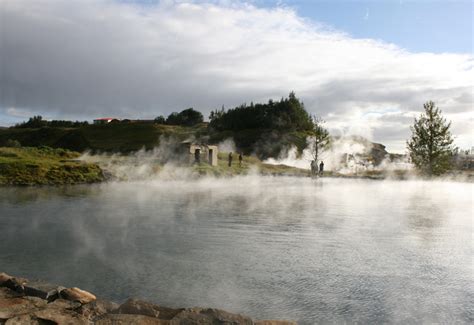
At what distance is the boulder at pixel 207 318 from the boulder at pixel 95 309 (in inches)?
52.4

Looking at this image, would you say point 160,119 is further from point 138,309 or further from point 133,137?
point 138,309

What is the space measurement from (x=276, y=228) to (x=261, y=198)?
12.4 metres

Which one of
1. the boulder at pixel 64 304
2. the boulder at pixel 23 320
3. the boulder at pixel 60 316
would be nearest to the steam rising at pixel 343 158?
the boulder at pixel 64 304

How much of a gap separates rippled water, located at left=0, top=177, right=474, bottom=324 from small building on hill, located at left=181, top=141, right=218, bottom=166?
110 feet

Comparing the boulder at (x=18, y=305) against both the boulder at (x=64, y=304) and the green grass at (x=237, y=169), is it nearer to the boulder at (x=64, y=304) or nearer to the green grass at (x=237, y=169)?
the boulder at (x=64, y=304)

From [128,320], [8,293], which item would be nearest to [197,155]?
[8,293]

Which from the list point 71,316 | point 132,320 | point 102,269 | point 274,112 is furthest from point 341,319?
point 274,112

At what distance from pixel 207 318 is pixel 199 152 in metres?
51.2

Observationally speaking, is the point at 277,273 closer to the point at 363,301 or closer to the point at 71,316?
the point at 363,301

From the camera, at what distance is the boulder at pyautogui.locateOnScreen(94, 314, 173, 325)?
721 centimetres

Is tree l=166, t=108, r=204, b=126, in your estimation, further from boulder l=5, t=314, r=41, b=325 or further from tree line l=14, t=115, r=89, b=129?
boulder l=5, t=314, r=41, b=325

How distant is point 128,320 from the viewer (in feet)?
23.9

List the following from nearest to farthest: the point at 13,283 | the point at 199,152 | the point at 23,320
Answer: the point at 23,320, the point at 13,283, the point at 199,152

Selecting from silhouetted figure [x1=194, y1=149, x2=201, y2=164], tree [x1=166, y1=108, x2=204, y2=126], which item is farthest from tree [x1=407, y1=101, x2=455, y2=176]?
tree [x1=166, y1=108, x2=204, y2=126]
